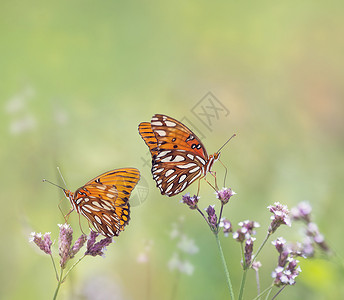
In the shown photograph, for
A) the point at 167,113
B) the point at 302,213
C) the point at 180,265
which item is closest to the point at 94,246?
the point at 302,213

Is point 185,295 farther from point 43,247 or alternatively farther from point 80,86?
point 80,86

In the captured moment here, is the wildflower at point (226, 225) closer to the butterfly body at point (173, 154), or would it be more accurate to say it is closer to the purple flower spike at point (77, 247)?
the butterfly body at point (173, 154)

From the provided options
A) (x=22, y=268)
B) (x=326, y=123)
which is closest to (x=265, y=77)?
(x=326, y=123)

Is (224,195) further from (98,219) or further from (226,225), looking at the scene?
(98,219)

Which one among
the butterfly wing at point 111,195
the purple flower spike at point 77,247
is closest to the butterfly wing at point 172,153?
the butterfly wing at point 111,195

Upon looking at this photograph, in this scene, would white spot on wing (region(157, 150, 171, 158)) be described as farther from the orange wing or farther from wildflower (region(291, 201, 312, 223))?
wildflower (region(291, 201, 312, 223))

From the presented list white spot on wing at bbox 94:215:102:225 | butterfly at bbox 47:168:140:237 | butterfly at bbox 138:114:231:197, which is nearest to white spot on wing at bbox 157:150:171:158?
butterfly at bbox 138:114:231:197

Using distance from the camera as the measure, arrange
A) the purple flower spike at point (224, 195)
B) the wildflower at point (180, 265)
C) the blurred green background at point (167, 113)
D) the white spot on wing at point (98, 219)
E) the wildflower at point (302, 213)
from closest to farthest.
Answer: the wildflower at point (302, 213)
the purple flower spike at point (224, 195)
the white spot on wing at point (98, 219)
the wildflower at point (180, 265)
the blurred green background at point (167, 113)
